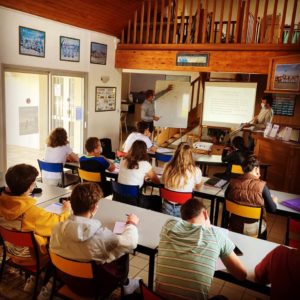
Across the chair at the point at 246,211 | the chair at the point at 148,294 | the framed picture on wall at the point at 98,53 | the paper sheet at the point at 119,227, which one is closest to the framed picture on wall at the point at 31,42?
the framed picture on wall at the point at 98,53

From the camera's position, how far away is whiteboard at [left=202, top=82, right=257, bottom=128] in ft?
28.2

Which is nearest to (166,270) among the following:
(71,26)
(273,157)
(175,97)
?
(273,157)

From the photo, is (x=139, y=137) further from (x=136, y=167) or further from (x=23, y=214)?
(x=23, y=214)

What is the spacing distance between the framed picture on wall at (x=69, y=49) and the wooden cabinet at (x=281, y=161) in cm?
387

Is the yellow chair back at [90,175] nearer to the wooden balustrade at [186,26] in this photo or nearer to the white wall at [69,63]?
the white wall at [69,63]

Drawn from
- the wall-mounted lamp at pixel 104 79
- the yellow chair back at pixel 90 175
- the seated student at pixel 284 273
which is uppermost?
the wall-mounted lamp at pixel 104 79

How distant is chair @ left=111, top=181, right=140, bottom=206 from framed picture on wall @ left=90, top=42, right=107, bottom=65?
13.7 ft

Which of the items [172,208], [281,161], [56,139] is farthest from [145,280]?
[281,161]

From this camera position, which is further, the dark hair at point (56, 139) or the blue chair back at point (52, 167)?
the dark hair at point (56, 139)

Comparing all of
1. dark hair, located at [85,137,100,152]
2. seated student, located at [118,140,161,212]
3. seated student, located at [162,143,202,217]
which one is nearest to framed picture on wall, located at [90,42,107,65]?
dark hair, located at [85,137,100,152]

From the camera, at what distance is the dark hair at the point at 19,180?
7.75 ft

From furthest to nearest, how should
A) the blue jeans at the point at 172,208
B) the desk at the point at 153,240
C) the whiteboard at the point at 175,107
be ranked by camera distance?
the whiteboard at the point at 175,107 → the blue jeans at the point at 172,208 → the desk at the point at 153,240

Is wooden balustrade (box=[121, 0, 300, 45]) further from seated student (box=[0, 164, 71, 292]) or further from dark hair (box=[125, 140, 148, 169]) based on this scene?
seated student (box=[0, 164, 71, 292])

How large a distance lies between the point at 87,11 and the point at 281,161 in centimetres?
448
